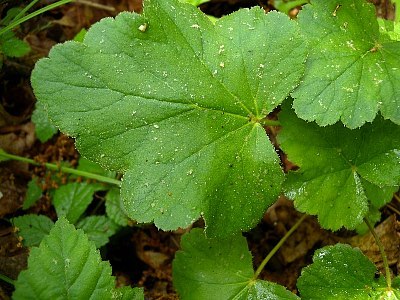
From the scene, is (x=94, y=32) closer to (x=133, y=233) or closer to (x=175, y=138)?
(x=175, y=138)

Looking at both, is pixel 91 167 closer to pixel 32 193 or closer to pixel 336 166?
pixel 32 193

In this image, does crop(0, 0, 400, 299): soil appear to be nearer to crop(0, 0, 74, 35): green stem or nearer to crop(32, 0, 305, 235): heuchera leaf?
crop(0, 0, 74, 35): green stem

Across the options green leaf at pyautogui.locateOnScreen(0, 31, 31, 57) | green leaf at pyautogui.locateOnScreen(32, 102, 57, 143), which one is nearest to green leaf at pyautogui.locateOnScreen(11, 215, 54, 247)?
green leaf at pyautogui.locateOnScreen(32, 102, 57, 143)

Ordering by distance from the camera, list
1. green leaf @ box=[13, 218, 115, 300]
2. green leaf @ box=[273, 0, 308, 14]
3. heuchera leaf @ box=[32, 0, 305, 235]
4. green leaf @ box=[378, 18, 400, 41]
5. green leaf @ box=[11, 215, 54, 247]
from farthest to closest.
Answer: green leaf @ box=[273, 0, 308, 14]
green leaf @ box=[11, 215, 54, 247]
green leaf @ box=[378, 18, 400, 41]
heuchera leaf @ box=[32, 0, 305, 235]
green leaf @ box=[13, 218, 115, 300]

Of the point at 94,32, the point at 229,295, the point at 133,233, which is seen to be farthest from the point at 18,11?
the point at 229,295

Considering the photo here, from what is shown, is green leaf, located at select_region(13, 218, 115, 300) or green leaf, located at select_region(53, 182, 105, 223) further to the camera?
green leaf, located at select_region(53, 182, 105, 223)
